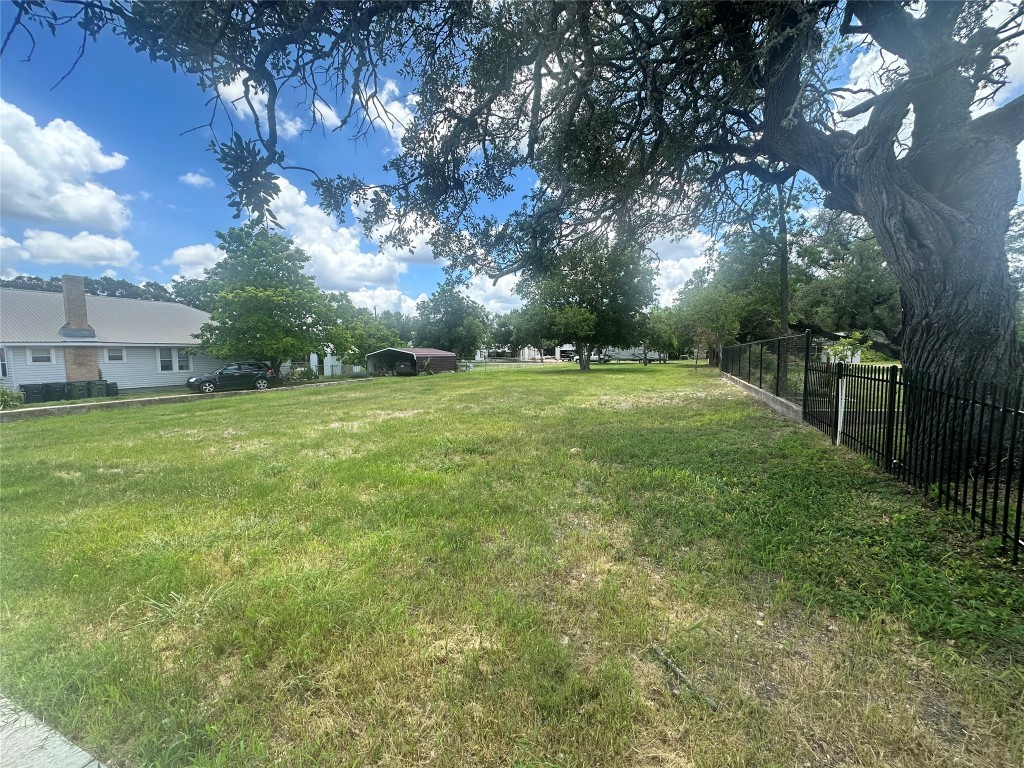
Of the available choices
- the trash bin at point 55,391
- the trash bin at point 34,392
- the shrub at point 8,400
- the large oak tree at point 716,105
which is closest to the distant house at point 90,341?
the trash bin at point 34,392

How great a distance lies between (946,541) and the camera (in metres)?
3.35

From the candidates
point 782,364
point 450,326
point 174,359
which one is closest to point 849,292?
point 782,364

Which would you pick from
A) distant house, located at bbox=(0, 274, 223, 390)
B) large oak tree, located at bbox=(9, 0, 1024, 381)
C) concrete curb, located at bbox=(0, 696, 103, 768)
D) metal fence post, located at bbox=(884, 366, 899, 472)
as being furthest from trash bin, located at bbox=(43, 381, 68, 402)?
metal fence post, located at bbox=(884, 366, 899, 472)

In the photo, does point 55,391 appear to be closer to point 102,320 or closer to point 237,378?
point 102,320

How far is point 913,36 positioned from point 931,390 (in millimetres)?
4147

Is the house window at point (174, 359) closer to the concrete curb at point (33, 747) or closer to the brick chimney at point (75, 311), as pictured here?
the brick chimney at point (75, 311)

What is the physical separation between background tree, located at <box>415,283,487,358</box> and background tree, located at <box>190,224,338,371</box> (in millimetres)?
31520

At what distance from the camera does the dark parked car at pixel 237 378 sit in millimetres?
20047

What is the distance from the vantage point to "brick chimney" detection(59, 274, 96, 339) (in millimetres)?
18703

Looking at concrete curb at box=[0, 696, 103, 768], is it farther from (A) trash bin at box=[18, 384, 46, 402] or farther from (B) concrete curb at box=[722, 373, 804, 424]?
(A) trash bin at box=[18, 384, 46, 402]

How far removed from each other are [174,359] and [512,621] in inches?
1069

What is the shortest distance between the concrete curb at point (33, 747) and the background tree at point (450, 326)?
178 feet

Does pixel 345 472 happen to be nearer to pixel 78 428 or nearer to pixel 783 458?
pixel 783 458

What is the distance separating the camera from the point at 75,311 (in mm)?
19062
